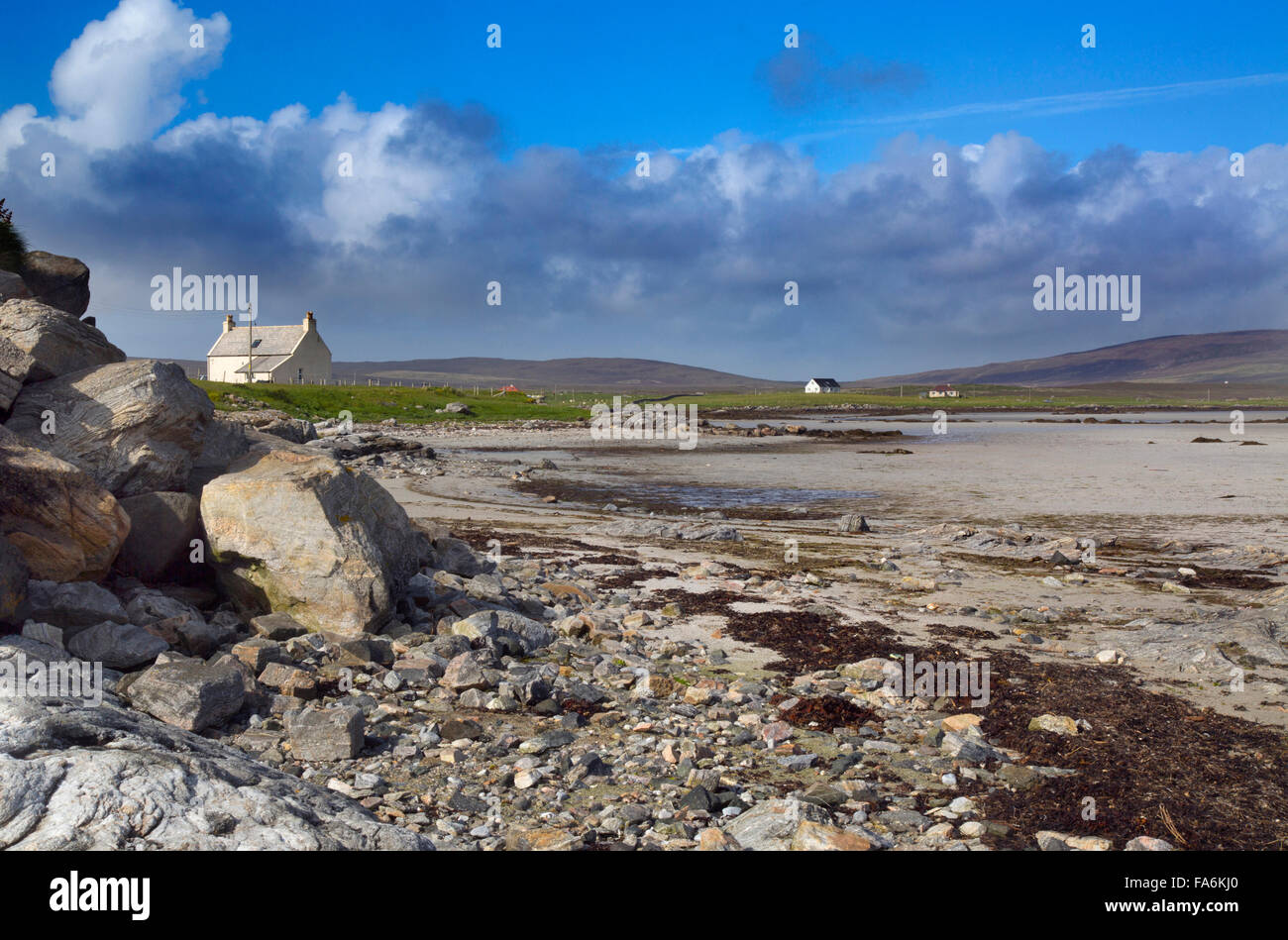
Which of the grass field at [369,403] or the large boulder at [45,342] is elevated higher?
the grass field at [369,403]

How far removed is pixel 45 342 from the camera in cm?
1019

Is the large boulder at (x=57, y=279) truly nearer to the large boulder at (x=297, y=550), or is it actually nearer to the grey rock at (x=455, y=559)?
the large boulder at (x=297, y=550)

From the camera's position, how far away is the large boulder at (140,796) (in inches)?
158

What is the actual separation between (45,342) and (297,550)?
4.23 m

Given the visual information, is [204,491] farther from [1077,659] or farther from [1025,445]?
[1025,445]

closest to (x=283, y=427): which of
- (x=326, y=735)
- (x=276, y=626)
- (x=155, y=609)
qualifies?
(x=155, y=609)

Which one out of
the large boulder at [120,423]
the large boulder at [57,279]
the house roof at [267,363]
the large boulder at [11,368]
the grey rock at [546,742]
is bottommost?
the grey rock at [546,742]

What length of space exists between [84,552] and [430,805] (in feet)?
16.3

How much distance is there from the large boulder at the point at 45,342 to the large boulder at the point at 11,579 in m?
3.34

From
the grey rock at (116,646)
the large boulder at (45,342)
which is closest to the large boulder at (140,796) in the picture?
the grey rock at (116,646)

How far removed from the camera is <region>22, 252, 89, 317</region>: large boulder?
13.4m

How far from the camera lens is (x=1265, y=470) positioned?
118 ft

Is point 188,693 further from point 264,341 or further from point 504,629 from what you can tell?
point 264,341
